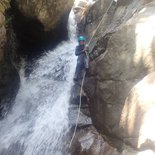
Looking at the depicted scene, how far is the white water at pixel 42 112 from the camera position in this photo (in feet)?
27.8

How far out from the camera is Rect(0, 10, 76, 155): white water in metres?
8.46

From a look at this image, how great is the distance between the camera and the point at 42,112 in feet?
31.2

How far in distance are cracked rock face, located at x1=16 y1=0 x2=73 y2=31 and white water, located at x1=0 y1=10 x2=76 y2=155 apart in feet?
4.78

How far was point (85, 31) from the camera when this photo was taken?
1248 centimetres

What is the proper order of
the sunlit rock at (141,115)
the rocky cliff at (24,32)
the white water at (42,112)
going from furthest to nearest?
the rocky cliff at (24,32)
the white water at (42,112)
the sunlit rock at (141,115)

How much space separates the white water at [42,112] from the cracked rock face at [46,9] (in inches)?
57.3

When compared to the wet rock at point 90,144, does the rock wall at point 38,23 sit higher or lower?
higher

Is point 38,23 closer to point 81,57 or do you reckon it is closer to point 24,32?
point 24,32

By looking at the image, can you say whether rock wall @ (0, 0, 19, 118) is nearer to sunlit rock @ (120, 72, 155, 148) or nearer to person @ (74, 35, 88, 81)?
person @ (74, 35, 88, 81)

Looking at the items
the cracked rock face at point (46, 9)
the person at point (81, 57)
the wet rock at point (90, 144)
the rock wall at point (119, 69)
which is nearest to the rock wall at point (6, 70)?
the cracked rock face at point (46, 9)

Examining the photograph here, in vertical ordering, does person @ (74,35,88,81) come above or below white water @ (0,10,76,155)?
above

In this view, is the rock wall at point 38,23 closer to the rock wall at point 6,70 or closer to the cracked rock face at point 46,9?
the cracked rock face at point 46,9

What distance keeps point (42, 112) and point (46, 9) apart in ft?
14.7

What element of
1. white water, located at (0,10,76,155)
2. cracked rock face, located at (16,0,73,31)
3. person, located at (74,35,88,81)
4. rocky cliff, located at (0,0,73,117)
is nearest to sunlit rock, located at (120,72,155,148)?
white water, located at (0,10,76,155)
